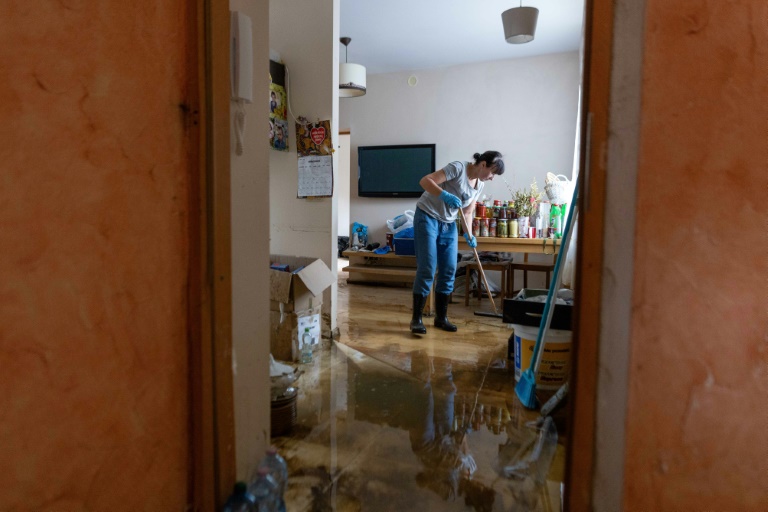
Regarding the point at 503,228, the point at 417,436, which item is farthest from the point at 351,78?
the point at 417,436

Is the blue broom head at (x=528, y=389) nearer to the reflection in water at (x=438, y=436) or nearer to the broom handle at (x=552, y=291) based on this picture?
the broom handle at (x=552, y=291)

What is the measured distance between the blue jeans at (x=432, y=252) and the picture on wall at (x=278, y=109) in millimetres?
1069

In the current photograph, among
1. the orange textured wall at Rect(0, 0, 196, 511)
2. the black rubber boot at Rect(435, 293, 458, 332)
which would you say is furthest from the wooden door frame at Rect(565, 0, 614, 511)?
the black rubber boot at Rect(435, 293, 458, 332)

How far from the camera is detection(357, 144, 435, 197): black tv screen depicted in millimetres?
5617

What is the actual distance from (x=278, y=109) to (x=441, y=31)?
7.32ft

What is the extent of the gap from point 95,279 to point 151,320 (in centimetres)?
16

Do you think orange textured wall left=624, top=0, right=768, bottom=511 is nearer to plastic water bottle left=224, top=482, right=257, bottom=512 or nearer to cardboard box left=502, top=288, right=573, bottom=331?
plastic water bottle left=224, top=482, right=257, bottom=512

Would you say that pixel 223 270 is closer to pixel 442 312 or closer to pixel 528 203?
pixel 442 312

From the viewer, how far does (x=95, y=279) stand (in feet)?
3.05

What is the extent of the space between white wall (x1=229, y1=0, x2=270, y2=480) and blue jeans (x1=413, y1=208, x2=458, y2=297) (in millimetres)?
2138

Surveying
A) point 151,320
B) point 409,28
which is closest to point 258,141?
point 151,320

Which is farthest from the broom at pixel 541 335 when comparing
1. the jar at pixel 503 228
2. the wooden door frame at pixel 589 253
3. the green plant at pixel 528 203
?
the green plant at pixel 528 203

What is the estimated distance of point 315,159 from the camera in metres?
3.15

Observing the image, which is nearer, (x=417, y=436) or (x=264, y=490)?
(x=264, y=490)
